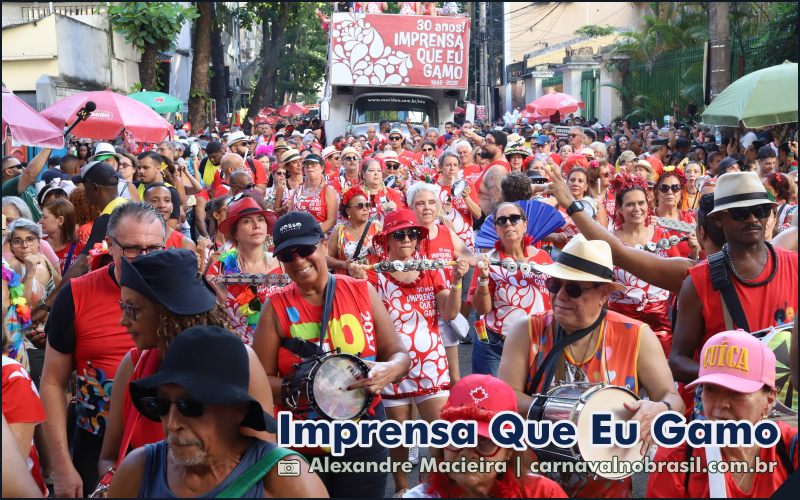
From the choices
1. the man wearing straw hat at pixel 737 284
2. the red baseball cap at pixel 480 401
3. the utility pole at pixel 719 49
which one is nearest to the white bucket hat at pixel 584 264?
the man wearing straw hat at pixel 737 284

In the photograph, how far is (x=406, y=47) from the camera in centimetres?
2428

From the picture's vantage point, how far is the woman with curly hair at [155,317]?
12.4ft

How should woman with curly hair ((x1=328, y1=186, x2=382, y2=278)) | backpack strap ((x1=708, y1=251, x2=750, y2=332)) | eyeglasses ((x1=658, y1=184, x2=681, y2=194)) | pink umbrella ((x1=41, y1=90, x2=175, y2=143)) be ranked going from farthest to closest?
pink umbrella ((x1=41, y1=90, x2=175, y2=143)) → eyeglasses ((x1=658, y1=184, x2=681, y2=194)) → woman with curly hair ((x1=328, y1=186, x2=382, y2=278)) → backpack strap ((x1=708, y1=251, x2=750, y2=332))

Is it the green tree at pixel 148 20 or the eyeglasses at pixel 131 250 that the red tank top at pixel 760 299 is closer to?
the eyeglasses at pixel 131 250

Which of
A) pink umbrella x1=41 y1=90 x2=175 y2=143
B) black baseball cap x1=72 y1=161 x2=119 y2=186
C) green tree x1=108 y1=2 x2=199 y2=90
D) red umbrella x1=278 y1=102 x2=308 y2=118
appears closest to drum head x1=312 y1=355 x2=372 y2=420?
black baseball cap x1=72 y1=161 x2=119 y2=186

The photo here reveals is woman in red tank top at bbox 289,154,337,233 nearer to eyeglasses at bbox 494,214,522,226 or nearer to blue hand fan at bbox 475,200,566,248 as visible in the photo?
blue hand fan at bbox 475,200,566,248

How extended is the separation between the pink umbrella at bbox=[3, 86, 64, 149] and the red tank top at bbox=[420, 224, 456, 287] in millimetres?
3960

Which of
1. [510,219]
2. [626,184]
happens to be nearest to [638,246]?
[626,184]

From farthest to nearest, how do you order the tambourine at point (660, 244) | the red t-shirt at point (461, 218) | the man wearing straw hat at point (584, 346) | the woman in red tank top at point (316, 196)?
the woman in red tank top at point (316, 196), the red t-shirt at point (461, 218), the tambourine at point (660, 244), the man wearing straw hat at point (584, 346)

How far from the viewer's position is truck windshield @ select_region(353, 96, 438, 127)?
25.6 meters

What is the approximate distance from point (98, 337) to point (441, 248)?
12.0ft

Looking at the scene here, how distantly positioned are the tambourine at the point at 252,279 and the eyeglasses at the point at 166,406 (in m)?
3.26

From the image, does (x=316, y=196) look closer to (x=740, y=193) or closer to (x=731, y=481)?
(x=740, y=193)

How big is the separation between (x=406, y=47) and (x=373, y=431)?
20.2 m
